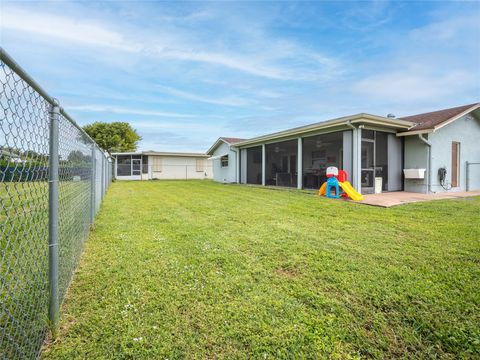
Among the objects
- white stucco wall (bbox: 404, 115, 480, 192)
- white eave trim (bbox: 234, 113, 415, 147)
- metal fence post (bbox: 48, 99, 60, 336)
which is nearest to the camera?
metal fence post (bbox: 48, 99, 60, 336)

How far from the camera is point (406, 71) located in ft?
42.3

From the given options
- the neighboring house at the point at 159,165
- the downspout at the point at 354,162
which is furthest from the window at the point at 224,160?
the downspout at the point at 354,162

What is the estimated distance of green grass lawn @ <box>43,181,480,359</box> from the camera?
173 centimetres

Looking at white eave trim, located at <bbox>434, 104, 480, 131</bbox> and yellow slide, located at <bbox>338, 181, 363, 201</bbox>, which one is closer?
yellow slide, located at <bbox>338, 181, 363, 201</bbox>

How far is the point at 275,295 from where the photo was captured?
2.33 m

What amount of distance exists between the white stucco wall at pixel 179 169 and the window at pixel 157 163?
5.5 inches

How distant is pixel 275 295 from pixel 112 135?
36.1 metres

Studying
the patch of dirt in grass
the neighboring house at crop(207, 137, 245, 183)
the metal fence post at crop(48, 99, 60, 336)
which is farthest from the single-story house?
the metal fence post at crop(48, 99, 60, 336)

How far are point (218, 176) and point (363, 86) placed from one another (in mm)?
11647

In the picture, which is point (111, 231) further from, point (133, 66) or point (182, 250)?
point (133, 66)

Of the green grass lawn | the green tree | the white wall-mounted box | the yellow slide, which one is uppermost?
the green tree

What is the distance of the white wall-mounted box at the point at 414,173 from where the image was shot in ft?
32.3

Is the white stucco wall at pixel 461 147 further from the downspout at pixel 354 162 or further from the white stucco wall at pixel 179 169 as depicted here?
the white stucco wall at pixel 179 169

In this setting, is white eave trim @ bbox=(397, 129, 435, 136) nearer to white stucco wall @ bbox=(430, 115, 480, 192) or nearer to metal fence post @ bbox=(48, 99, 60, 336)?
white stucco wall @ bbox=(430, 115, 480, 192)
